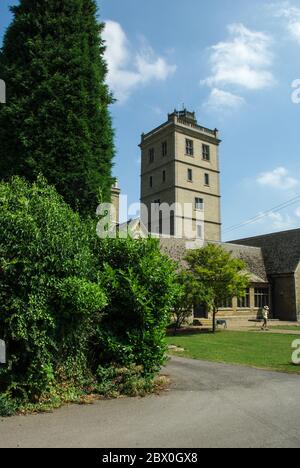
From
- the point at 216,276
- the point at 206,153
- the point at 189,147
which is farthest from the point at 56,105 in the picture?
the point at 206,153

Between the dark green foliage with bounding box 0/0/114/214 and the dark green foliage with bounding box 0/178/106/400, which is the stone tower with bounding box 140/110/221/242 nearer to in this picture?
the dark green foliage with bounding box 0/0/114/214

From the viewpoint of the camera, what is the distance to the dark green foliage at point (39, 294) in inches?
300

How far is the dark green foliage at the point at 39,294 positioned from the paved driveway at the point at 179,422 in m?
0.89

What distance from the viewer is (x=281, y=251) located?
44.0 m

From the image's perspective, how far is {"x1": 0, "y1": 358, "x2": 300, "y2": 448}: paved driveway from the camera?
5977 mm

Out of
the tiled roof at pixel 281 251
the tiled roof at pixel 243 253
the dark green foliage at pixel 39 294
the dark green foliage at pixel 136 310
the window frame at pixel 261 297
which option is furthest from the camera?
the tiled roof at pixel 281 251

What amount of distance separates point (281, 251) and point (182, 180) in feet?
55.1

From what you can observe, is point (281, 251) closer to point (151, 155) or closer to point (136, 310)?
point (151, 155)

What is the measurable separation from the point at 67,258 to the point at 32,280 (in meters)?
0.89

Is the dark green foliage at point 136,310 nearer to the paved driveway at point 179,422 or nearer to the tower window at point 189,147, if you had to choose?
the paved driveway at point 179,422

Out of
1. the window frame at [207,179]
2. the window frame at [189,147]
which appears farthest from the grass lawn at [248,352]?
the window frame at [189,147]

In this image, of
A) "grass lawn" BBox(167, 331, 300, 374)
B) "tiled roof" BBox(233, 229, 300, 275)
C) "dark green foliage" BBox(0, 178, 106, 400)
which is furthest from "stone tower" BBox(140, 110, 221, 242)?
"dark green foliage" BBox(0, 178, 106, 400)
